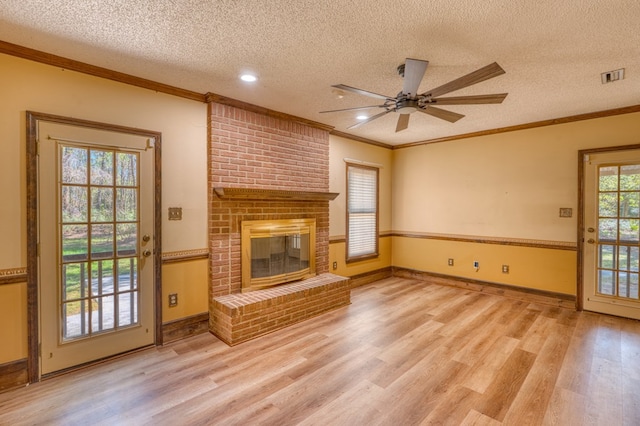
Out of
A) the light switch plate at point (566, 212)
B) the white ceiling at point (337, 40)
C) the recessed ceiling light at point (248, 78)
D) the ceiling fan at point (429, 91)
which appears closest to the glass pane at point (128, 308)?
the white ceiling at point (337, 40)

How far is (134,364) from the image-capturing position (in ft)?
8.86

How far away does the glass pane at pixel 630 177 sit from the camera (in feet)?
12.2

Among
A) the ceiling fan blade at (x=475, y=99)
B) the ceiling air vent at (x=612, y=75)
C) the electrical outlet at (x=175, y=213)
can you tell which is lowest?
the electrical outlet at (x=175, y=213)

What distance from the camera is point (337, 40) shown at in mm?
2266

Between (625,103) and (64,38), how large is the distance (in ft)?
18.4

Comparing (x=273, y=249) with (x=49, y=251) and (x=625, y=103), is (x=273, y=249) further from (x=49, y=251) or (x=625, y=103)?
(x=625, y=103)

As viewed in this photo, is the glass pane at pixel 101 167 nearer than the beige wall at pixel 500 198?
Yes

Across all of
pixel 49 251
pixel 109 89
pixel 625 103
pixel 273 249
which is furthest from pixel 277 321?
pixel 625 103

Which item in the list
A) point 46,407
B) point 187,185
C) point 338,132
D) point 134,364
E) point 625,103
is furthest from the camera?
point 338,132

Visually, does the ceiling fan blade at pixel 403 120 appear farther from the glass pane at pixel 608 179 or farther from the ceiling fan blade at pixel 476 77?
the glass pane at pixel 608 179

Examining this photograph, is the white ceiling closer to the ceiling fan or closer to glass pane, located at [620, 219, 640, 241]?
the ceiling fan

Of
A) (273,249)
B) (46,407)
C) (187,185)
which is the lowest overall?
(46,407)

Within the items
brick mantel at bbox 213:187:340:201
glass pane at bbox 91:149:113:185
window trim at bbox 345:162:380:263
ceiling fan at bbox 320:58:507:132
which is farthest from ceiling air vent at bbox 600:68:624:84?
glass pane at bbox 91:149:113:185

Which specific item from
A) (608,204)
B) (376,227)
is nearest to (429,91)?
(608,204)
